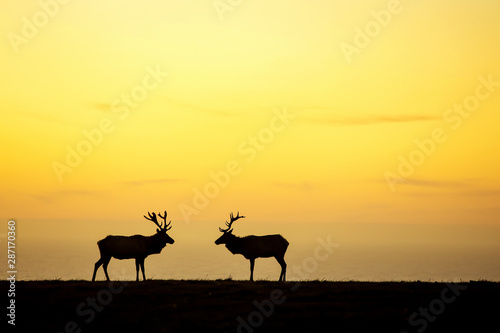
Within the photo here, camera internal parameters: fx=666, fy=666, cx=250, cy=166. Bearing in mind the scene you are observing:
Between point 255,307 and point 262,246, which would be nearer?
point 255,307

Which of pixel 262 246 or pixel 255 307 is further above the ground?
pixel 262 246

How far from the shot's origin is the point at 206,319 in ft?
69.5

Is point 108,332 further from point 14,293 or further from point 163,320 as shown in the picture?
point 14,293

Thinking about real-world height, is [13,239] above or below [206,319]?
above

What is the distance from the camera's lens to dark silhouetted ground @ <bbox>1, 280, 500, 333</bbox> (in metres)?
20.5

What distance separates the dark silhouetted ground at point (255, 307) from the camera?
20547 mm

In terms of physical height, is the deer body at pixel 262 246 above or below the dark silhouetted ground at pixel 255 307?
above

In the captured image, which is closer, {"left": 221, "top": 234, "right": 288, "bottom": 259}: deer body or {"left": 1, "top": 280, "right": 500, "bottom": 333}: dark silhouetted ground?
{"left": 1, "top": 280, "right": 500, "bottom": 333}: dark silhouetted ground

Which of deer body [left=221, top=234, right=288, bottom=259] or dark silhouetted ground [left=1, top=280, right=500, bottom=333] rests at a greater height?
deer body [left=221, top=234, right=288, bottom=259]

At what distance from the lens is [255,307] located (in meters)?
22.8

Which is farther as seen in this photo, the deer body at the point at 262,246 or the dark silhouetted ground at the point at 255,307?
the deer body at the point at 262,246

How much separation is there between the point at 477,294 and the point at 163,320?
12.2 metres

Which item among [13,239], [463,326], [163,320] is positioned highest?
[13,239]

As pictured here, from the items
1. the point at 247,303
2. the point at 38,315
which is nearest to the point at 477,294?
the point at 247,303
